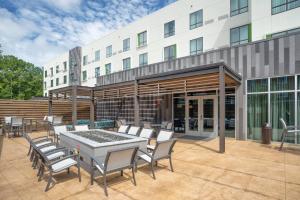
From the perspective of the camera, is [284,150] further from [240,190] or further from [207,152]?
[240,190]

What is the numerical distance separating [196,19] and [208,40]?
2.58 m

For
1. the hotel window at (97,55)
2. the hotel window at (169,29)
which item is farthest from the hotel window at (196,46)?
the hotel window at (97,55)

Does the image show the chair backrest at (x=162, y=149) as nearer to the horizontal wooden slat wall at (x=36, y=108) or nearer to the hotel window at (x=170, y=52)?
the horizontal wooden slat wall at (x=36, y=108)

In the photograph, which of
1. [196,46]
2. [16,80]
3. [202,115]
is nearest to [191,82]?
[202,115]

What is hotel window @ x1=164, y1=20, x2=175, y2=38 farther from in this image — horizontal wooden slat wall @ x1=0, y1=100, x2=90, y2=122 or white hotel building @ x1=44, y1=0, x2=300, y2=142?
horizontal wooden slat wall @ x1=0, y1=100, x2=90, y2=122

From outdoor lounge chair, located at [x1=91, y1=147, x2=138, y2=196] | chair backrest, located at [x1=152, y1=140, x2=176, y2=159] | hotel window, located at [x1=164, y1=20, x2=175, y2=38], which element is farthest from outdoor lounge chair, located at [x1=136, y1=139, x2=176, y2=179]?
hotel window, located at [x1=164, y1=20, x2=175, y2=38]

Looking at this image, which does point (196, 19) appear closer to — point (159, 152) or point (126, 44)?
point (126, 44)

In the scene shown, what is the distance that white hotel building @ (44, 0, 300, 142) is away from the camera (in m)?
9.08

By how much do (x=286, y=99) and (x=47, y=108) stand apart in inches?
647

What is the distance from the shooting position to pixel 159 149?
16.5ft

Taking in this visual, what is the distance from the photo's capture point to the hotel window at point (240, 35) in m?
14.8

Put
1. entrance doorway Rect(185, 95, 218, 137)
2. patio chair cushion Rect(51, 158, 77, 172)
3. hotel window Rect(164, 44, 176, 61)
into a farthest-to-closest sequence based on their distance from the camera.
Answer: hotel window Rect(164, 44, 176, 61) < entrance doorway Rect(185, 95, 218, 137) < patio chair cushion Rect(51, 158, 77, 172)

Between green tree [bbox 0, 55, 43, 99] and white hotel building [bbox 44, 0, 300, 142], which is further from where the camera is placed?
green tree [bbox 0, 55, 43, 99]

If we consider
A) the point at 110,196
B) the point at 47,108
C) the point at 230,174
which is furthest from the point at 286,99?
the point at 47,108
